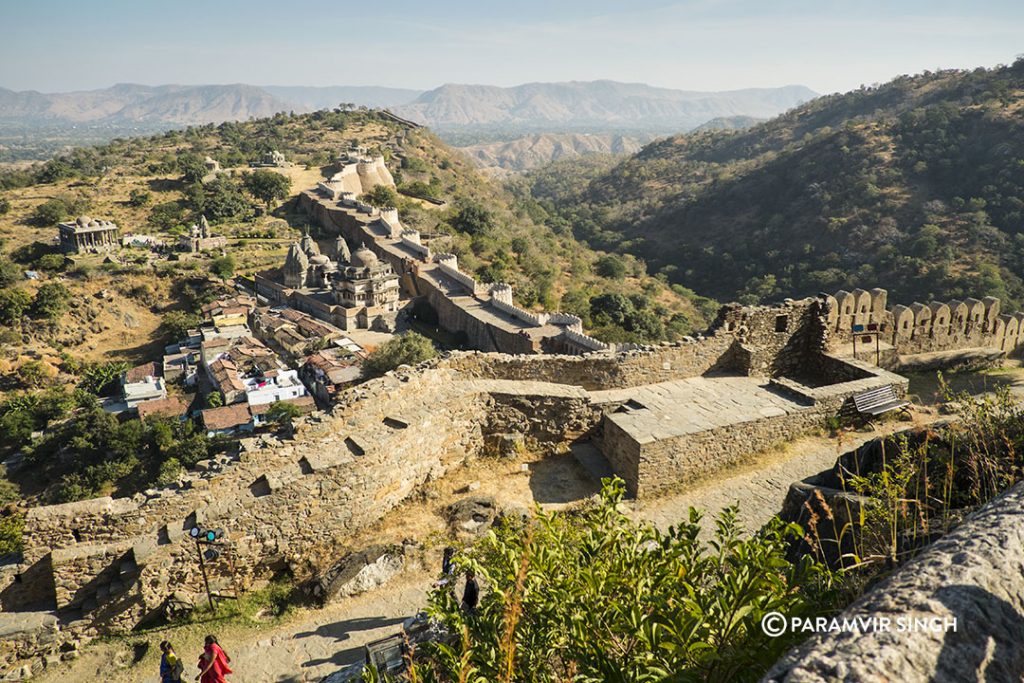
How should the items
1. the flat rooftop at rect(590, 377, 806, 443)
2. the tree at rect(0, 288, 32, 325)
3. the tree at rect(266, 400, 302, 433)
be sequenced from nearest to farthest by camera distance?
the flat rooftop at rect(590, 377, 806, 443) < the tree at rect(266, 400, 302, 433) < the tree at rect(0, 288, 32, 325)

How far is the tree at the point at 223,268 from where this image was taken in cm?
5025

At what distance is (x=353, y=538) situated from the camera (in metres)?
8.08

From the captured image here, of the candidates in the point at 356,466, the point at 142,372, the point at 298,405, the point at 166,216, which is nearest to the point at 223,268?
the point at 142,372

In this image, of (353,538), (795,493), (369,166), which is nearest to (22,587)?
(353,538)

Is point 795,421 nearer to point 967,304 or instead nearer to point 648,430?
point 648,430

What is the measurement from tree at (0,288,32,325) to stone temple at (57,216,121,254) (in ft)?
28.7

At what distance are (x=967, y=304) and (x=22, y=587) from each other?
16434mm

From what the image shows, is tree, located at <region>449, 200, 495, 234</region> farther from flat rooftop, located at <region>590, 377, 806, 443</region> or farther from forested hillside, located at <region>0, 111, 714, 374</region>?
flat rooftop, located at <region>590, 377, 806, 443</region>

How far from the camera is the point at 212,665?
19.2ft

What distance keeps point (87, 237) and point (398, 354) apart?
3545 centimetres

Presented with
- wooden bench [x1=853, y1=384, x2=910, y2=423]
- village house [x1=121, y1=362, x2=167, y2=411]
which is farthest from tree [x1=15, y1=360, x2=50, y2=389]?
wooden bench [x1=853, y1=384, x2=910, y2=423]

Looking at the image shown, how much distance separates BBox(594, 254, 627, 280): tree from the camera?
182 feet

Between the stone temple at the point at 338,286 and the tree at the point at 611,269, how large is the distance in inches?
751

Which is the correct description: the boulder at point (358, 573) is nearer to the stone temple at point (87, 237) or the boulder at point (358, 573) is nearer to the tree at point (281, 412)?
the tree at point (281, 412)
